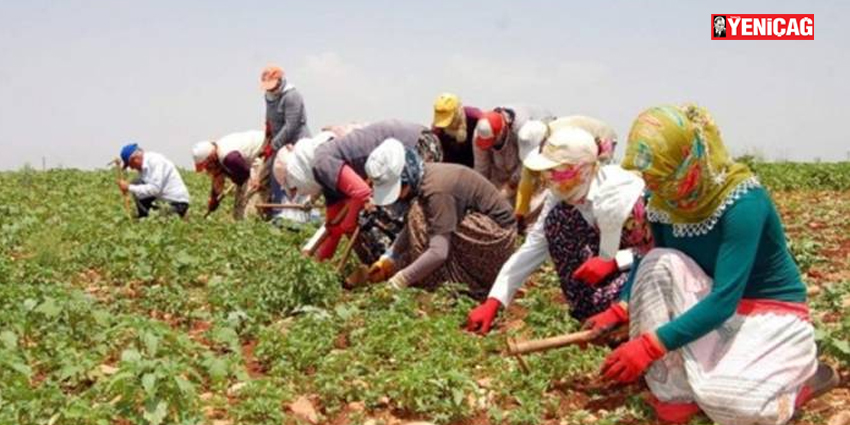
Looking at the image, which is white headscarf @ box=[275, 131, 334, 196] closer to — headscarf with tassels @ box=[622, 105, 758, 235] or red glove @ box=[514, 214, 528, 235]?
red glove @ box=[514, 214, 528, 235]

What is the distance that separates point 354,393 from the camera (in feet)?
13.1

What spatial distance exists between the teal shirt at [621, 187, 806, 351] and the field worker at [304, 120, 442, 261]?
3160 mm

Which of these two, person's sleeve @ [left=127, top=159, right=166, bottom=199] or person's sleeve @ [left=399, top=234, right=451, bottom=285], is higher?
person's sleeve @ [left=399, top=234, right=451, bottom=285]

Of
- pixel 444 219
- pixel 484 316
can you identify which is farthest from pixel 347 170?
pixel 484 316

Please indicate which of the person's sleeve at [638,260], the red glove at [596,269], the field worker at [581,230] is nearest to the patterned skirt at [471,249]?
the field worker at [581,230]

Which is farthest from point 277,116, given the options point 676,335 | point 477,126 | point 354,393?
point 676,335

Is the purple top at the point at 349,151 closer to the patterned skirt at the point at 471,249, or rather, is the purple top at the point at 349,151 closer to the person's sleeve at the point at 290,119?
the patterned skirt at the point at 471,249

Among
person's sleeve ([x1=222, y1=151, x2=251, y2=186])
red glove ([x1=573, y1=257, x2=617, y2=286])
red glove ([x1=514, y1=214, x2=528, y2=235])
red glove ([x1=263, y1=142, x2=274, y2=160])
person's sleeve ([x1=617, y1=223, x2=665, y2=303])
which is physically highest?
person's sleeve ([x1=617, y1=223, x2=665, y2=303])

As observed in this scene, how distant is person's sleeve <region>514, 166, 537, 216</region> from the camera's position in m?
7.18

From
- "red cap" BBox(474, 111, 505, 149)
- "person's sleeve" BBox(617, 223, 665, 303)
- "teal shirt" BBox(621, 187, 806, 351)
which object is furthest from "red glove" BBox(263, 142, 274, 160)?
"teal shirt" BBox(621, 187, 806, 351)

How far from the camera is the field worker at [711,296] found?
351 cm

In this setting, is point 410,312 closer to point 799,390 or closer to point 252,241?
point 799,390

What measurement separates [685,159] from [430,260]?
7.17 ft

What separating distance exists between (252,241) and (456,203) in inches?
106
